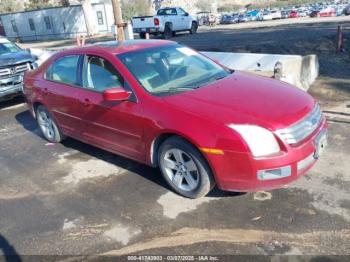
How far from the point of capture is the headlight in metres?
3.23

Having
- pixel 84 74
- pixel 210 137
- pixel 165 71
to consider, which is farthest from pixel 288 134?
pixel 84 74

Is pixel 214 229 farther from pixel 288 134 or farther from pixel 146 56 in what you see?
pixel 146 56

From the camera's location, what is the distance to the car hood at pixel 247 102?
336 cm

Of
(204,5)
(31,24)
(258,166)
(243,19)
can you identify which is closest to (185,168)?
(258,166)

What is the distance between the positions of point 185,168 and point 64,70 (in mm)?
2579

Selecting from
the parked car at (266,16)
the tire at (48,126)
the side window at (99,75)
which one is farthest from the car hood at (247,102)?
the parked car at (266,16)

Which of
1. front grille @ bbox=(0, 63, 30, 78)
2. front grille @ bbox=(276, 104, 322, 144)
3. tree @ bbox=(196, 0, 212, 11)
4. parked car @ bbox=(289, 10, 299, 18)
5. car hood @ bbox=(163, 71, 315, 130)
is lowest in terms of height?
parked car @ bbox=(289, 10, 299, 18)

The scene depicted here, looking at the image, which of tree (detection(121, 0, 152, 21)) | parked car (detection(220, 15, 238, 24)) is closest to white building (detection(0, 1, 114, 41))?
parked car (detection(220, 15, 238, 24))

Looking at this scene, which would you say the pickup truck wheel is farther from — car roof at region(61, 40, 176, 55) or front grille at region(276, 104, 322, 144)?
front grille at region(276, 104, 322, 144)

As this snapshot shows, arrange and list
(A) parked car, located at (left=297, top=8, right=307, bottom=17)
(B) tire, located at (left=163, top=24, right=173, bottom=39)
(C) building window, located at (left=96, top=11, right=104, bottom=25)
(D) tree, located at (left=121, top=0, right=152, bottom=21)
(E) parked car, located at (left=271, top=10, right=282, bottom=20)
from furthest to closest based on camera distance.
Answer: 1. (D) tree, located at (left=121, top=0, right=152, bottom=21)
2. (E) parked car, located at (left=271, top=10, right=282, bottom=20)
3. (A) parked car, located at (left=297, top=8, right=307, bottom=17)
4. (C) building window, located at (left=96, top=11, right=104, bottom=25)
5. (B) tire, located at (left=163, top=24, right=173, bottom=39)

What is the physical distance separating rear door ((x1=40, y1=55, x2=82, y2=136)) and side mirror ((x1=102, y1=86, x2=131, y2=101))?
1.01m

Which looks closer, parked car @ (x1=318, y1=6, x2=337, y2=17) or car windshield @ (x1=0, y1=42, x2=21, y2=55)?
car windshield @ (x1=0, y1=42, x2=21, y2=55)

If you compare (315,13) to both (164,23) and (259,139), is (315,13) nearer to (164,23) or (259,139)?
(164,23)

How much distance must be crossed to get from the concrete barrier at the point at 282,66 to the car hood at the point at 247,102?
280 cm
